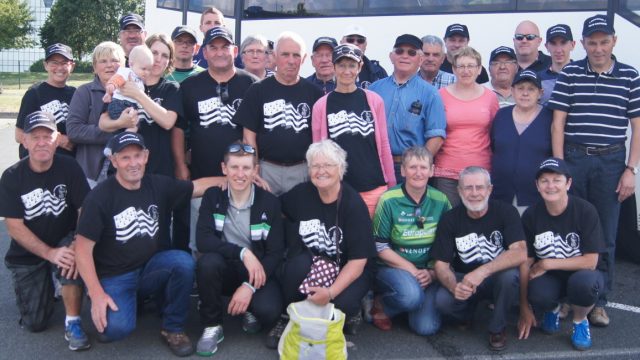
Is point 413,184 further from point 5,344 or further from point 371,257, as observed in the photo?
point 5,344

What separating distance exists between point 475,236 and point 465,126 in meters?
0.92

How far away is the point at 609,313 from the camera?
445 cm

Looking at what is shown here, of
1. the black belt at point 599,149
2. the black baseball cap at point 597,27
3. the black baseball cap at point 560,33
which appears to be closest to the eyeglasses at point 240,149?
the black belt at point 599,149

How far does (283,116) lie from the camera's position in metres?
4.23

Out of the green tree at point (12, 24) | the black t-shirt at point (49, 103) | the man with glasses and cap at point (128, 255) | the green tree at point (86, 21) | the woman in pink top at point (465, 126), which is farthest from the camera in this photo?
the green tree at point (86, 21)

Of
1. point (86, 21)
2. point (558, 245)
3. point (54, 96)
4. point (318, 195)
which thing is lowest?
point (558, 245)

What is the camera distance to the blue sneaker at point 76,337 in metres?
3.76

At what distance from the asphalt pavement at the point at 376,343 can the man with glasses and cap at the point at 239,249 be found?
22 centimetres

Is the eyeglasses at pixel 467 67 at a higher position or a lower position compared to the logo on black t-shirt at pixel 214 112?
higher

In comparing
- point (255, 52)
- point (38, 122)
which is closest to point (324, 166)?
point (255, 52)

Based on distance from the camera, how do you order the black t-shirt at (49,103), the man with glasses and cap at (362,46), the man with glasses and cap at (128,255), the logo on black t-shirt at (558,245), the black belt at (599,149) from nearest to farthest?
1. the man with glasses and cap at (128,255)
2. the logo on black t-shirt at (558,245)
3. the black belt at (599,149)
4. the black t-shirt at (49,103)
5. the man with glasses and cap at (362,46)

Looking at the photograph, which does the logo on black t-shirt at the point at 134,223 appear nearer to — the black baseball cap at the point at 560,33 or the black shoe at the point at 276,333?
the black shoe at the point at 276,333

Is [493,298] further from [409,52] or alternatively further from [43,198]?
[43,198]

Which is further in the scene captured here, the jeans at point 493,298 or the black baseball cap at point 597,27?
the black baseball cap at point 597,27
